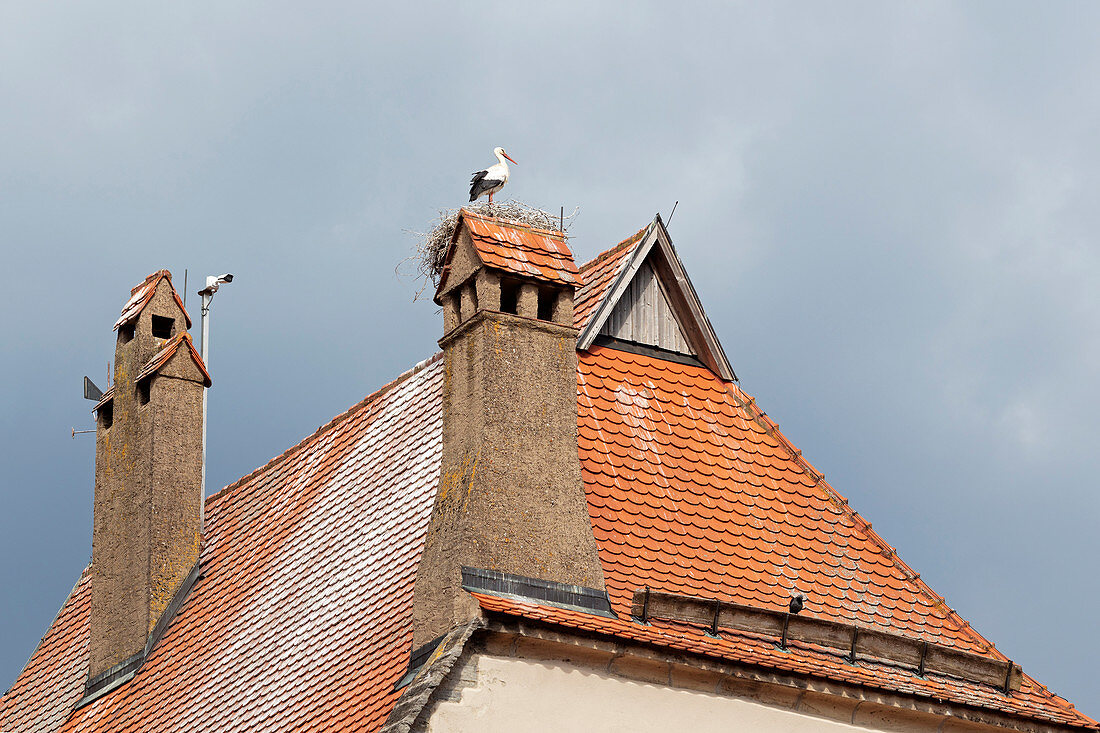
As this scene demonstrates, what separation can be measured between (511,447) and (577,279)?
180cm

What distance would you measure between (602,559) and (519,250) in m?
2.72

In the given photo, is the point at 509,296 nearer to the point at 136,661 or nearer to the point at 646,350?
the point at 646,350

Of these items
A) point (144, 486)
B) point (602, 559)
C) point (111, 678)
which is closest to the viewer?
point (602, 559)

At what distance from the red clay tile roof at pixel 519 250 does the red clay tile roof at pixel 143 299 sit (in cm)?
608

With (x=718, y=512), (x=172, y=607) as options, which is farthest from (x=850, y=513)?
(x=172, y=607)

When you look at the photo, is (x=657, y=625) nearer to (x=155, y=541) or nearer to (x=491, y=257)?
(x=491, y=257)

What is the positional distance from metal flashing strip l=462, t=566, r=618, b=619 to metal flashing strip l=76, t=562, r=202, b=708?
6088 mm

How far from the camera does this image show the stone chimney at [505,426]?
14.8 meters

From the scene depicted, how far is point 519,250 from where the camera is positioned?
1622cm

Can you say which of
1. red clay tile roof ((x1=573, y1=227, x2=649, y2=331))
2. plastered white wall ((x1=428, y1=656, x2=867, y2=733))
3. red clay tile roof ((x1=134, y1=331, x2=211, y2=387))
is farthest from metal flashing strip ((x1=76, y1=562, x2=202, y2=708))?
plastered white wall ((x1=428, y1=656, x2=867, y2=733))

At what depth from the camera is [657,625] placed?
1484 cm

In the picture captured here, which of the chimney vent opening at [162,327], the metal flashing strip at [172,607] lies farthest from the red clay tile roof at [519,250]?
the chimney vent opening at [162,327]

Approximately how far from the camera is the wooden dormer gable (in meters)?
17.9

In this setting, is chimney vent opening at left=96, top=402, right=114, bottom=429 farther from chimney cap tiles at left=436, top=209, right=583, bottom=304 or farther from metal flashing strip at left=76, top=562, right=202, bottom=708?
chimney cap tiles at left=436, top=209, right=583, bottom=304
